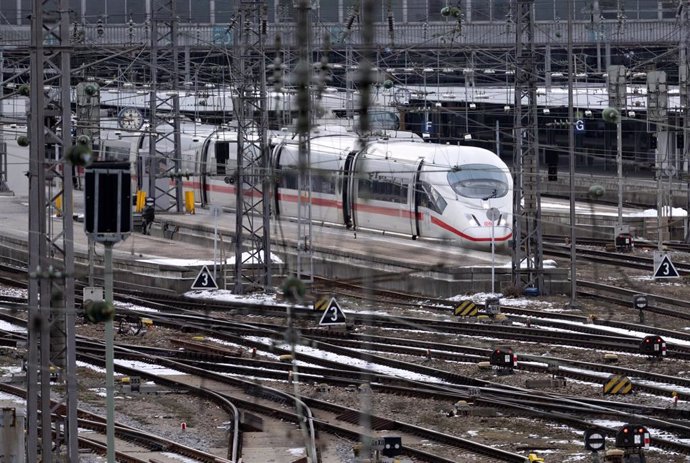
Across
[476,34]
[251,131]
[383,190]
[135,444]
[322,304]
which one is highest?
[476,34]

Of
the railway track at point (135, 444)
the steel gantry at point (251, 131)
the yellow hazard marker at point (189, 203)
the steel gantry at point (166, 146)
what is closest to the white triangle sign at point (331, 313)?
the railway track at point (135, 444)

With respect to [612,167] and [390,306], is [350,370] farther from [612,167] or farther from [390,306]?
[612,167]

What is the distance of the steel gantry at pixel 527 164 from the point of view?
69.3 feet

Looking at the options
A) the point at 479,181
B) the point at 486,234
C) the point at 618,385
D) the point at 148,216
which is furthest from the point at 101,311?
the point at 148,216

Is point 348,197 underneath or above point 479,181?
underneath

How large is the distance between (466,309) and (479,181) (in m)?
4.15

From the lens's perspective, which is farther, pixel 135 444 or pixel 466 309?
pixel 466 309

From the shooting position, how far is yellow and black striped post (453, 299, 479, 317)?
2017 centimetres

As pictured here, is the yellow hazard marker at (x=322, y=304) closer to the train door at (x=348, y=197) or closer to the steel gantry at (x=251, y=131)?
the steel gantry at (x=251, y=131)

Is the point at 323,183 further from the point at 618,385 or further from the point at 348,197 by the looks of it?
the point at 618,385

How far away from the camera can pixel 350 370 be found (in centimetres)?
1705

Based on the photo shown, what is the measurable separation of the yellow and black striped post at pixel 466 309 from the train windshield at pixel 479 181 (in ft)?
11.8

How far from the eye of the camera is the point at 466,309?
20219mm

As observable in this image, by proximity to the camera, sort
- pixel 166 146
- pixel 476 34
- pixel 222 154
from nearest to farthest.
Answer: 1. pixel 222 154
2. pixel 166 146
3. pixel 476 34
